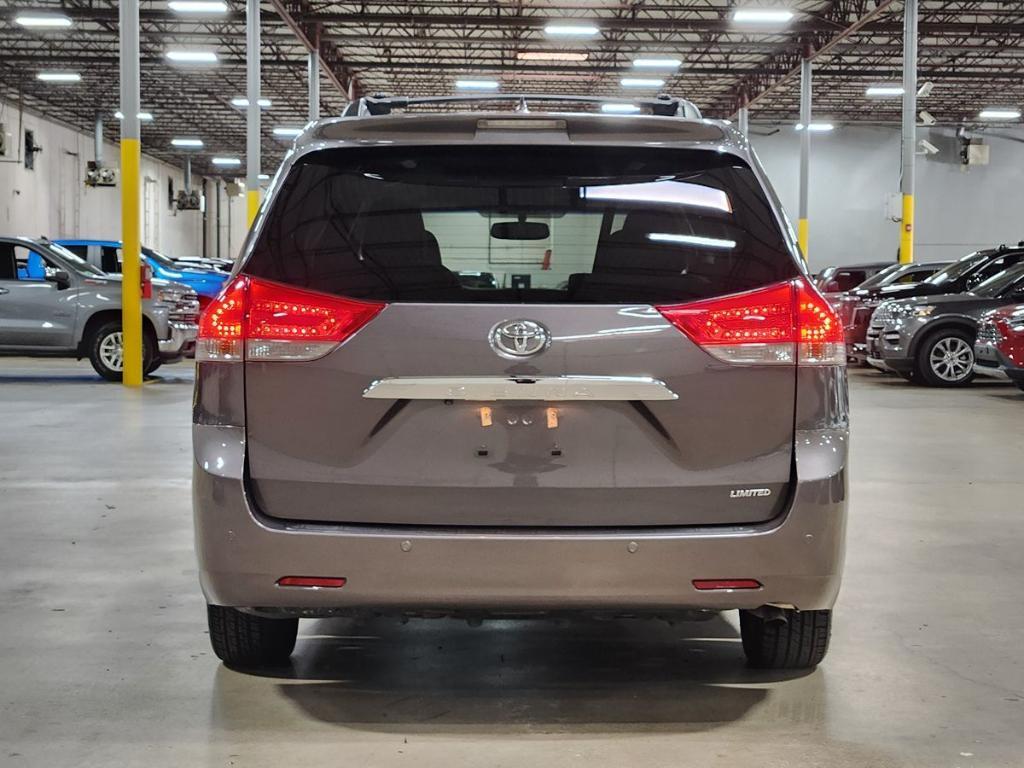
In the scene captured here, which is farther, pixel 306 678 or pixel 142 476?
pixel 142 476

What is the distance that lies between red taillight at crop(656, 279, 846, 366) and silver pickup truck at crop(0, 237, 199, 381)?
1372cm

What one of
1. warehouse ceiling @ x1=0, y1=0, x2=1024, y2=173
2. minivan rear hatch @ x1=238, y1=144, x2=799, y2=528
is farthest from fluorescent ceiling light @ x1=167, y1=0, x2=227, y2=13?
minivan rear hatch @ x1=238, y1=144, x2=799, y2=528

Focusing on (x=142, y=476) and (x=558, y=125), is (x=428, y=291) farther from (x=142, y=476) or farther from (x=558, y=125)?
(x=142, y=476)

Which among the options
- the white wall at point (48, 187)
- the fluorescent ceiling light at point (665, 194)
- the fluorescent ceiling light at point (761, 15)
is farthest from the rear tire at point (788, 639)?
the white wall at point (48, 187)

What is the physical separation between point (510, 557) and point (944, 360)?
14.5 metres

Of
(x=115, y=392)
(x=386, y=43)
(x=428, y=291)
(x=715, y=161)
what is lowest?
(x=115, y=392)

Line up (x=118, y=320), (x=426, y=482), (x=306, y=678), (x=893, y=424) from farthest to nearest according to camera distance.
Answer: (x=118, y=320)
(x=893, y=424)
(x=306, y=678)
(x=426, y=482)

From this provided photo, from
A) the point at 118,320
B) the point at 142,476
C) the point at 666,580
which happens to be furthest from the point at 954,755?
the point at 118,320

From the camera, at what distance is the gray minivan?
3422mm

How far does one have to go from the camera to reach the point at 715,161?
3637 mm

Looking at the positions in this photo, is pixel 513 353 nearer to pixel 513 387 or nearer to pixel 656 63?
pixel 513 387

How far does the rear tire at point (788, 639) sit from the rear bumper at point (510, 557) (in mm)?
579

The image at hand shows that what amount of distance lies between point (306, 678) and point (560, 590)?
115 centimetres

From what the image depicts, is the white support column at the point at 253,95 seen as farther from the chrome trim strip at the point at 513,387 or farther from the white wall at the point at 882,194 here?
the white wall at the point at 882,194
